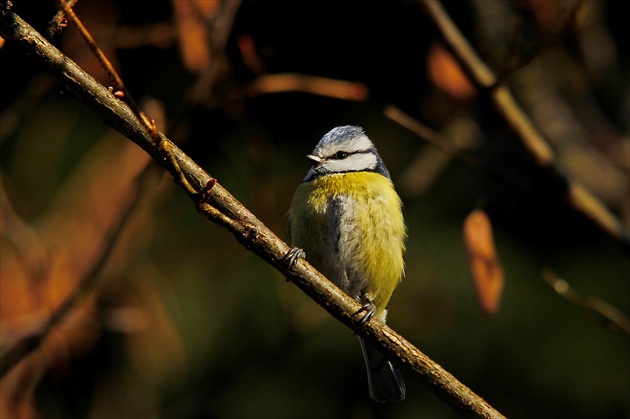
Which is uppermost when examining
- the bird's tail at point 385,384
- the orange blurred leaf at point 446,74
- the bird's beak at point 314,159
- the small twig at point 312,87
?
the orange blurred leaf at point 446,74

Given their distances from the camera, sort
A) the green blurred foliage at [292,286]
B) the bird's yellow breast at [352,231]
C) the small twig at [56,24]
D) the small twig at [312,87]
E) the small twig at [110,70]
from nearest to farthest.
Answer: the small twig at [110,70] → the small twig at [56,24] → the small twig at [312,87] → the bird's yellow breast at [352,231] → the green blurred foliage at [292,286]

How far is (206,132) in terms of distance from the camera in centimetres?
515

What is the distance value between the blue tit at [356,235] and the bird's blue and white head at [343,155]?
1.3 inches

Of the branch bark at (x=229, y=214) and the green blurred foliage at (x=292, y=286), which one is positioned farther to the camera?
the green blurred foliage at (x=292, y=286)

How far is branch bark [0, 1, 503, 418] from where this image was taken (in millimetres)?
1764

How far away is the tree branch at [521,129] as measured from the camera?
2.60 metres

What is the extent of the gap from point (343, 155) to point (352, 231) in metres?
0.47

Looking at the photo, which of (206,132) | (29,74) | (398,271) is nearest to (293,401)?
(398,271)

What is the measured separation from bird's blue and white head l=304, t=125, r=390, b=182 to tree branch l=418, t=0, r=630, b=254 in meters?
0.94

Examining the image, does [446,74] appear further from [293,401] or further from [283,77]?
[293,401]

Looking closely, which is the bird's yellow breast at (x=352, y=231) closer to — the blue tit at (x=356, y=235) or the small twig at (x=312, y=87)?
the blue tit at (x=356, y=235)

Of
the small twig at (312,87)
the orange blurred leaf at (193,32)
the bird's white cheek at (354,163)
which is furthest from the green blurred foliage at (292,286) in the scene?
the orange blurred leaf at (193,32)

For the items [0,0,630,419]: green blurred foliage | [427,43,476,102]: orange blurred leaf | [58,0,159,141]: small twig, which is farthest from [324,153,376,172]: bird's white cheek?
[58,0,159,141]: small twig

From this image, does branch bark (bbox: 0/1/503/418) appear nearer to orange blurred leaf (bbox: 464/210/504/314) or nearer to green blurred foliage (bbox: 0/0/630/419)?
orange blurred leaf (bbox: 464/210/504/314)
